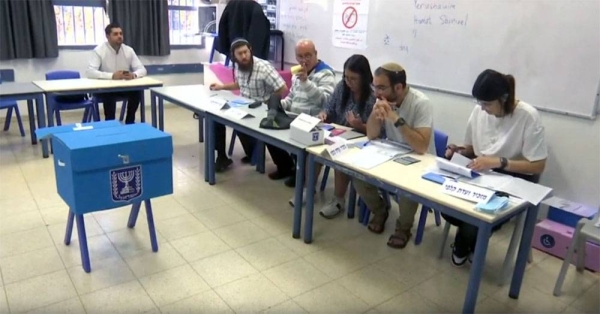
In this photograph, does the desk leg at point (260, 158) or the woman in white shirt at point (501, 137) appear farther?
the desk leg at point (260, 158)

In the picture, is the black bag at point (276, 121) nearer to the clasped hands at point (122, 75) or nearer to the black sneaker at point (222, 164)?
the black sneaker at point (222, 164)

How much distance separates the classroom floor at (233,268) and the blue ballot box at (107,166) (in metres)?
0.25

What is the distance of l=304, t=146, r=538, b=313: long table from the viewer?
6.16 feet

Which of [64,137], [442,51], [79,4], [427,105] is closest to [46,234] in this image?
[64,137]

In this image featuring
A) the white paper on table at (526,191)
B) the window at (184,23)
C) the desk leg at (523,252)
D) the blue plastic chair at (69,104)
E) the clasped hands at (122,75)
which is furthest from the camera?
the window at (184,23)

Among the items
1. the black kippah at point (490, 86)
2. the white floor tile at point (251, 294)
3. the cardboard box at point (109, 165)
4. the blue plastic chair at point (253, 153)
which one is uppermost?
the black kippah at point (490, 86)

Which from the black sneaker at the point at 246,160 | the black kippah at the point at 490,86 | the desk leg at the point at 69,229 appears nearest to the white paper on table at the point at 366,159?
the black kippah at the point at 490,86

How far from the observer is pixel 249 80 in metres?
3.86

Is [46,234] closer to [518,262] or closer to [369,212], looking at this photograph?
[369,212]

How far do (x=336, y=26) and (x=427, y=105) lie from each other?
217 cm

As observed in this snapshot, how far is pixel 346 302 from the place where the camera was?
2.23m

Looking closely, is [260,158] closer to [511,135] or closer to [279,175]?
[279,175]

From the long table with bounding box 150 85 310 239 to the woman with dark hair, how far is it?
430 mm

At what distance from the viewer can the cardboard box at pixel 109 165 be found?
215 cm
